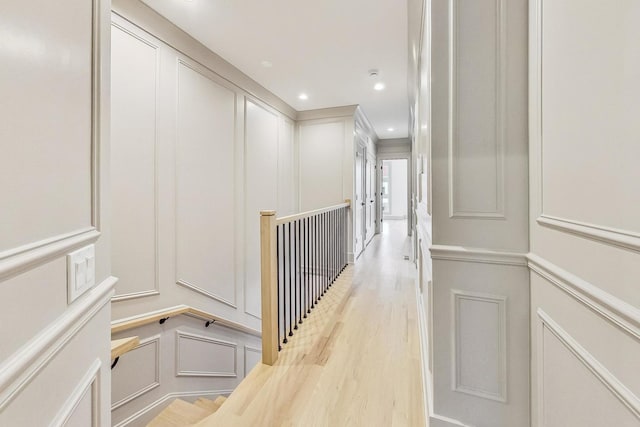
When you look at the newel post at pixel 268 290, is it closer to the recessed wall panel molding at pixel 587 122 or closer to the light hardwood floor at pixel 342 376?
the light hardwood floor at pixel 342 376

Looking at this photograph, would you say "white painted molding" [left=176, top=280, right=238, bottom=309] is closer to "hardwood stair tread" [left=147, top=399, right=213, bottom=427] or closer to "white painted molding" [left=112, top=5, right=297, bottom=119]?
Answer: "hardwood stair tread" [left=147, top=399, right=213, bottom=427]

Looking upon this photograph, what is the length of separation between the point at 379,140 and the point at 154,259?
662cm

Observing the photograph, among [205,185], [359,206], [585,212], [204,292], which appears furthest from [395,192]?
[585,212]

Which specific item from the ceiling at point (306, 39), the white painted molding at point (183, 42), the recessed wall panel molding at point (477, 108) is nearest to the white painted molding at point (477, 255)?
the recessed wall panel molding at point (477, 108)

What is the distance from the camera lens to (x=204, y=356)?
2811 mm

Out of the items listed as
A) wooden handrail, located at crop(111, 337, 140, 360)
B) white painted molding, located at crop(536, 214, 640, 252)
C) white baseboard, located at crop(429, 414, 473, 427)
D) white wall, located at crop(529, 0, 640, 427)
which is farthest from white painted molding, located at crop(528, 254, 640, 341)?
wooden handrail, located at crop(111, 337, 140, 360)

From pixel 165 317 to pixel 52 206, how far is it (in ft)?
6.91

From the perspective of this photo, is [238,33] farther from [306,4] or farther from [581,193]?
[581,193]

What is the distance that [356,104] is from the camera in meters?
4.59

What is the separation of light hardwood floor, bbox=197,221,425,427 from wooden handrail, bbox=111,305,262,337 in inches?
39.3

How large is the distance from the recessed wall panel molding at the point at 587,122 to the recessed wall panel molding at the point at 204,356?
9.34ft

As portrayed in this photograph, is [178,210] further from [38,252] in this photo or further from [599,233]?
[599,233]

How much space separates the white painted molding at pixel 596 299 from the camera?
1.85 ft

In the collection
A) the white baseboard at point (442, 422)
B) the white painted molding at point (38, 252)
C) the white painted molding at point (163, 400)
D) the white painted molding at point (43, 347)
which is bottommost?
the white painted molding at point (163, 400)
